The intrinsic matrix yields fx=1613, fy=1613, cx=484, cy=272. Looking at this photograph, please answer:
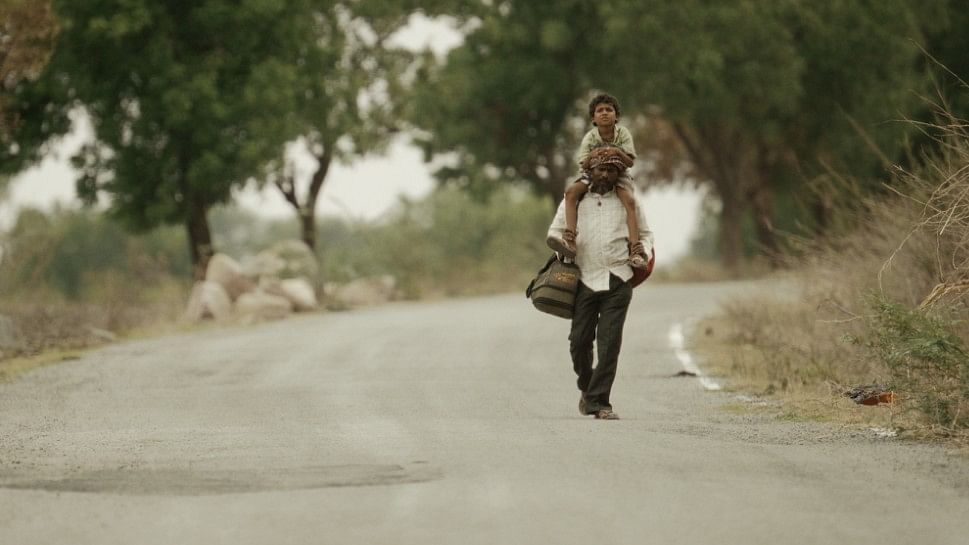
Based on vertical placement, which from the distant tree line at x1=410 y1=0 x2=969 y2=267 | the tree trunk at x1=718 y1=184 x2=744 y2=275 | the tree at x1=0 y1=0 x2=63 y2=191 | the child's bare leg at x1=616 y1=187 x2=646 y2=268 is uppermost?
the distant tree line at x1=410 y1=0 x2=969 y2=267

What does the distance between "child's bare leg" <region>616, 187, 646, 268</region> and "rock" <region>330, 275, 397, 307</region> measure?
18761 millimetres

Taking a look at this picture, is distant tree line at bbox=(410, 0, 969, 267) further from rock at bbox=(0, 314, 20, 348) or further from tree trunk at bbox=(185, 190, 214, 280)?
rock at bbox=(0, 314, 20, 348)

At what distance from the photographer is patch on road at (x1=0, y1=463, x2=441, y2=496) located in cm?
752

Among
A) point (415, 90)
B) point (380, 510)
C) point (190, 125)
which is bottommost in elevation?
point (380, 510)

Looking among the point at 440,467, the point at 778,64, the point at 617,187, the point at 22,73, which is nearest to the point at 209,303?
the point at 22,73

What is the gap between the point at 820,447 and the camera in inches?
356

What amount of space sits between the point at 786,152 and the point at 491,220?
142 feet

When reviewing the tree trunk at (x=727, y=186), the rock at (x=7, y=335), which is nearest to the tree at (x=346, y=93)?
the tree trunk at (x=727, y=186)

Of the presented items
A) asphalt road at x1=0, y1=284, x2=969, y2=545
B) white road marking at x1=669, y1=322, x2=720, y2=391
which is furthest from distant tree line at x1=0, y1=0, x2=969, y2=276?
asphalt road at x1=0, y1=284, x2=969, y2=545

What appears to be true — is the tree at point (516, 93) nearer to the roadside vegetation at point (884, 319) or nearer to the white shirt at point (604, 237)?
the roadside vegetation at point (884, 319)

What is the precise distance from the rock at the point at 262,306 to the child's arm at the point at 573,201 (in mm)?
14827

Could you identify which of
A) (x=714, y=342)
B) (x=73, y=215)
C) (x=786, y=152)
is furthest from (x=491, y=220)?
(x=714, y=342)

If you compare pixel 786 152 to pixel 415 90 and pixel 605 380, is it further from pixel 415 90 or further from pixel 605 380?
pixel 605 380

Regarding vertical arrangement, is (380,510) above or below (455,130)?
below
